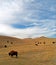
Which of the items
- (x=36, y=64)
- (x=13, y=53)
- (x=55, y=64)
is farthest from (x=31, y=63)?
(x=13, y=53)

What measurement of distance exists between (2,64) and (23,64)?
259 cm

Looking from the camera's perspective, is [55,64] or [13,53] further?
[13,53]

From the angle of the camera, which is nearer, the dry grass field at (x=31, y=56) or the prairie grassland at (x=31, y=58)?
the prairie grassland at (x=31, y=58)

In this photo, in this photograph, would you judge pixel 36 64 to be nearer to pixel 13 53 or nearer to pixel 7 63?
pixel 7 63

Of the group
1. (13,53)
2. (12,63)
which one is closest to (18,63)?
(12,63)

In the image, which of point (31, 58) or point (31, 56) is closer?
point (31, 58)

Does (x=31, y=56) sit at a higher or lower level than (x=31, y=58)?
higher

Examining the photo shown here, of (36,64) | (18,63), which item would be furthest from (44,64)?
(18,63)

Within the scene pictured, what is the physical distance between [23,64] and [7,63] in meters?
2.12

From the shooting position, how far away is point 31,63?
92.1ft

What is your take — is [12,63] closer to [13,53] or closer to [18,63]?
[18,63]

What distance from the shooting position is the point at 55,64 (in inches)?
1080

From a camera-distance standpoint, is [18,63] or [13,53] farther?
[13,53]

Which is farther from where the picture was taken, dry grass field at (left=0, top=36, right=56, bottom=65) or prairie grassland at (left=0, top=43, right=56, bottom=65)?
dry grass field at (left=0, top=36, right=56, bottom=65)
